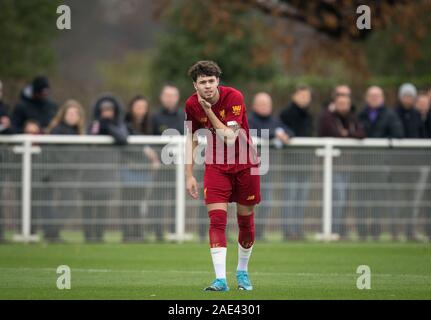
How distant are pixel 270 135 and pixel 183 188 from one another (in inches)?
63.3

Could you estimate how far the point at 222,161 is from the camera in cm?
1211

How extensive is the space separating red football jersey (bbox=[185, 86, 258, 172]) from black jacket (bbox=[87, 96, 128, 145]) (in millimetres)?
6855

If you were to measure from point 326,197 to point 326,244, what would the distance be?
985 mm

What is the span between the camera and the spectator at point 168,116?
19.7 meters

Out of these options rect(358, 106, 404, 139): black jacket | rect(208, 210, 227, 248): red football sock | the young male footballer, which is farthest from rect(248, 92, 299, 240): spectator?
rect(208, 210, 227, 248): red football sock

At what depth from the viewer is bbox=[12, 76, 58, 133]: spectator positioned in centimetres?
1970

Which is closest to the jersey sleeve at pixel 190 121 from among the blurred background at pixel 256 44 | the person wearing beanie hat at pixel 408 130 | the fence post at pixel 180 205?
the fence post at pixel 180 205

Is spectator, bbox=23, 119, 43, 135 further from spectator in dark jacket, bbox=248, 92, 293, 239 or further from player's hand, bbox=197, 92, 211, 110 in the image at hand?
player's hand, bbox=197, 92, 211, 110

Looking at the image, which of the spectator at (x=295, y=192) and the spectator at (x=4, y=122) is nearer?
the spectator at (x=4, y=122)

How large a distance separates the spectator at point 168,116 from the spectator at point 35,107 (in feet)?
5.85

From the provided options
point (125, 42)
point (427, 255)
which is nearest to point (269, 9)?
point (427, 255)

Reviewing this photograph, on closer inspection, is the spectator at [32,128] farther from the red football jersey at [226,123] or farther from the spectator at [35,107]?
the red football jersey at [226,123]

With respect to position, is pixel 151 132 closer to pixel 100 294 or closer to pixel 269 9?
pixel 100 294

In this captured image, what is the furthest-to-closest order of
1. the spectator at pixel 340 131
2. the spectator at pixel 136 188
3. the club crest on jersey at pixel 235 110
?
1. the spectator at pixel 340 131
2. the spectator at pixel 136 188
3. the club crest on jersey at pixel 235 110
